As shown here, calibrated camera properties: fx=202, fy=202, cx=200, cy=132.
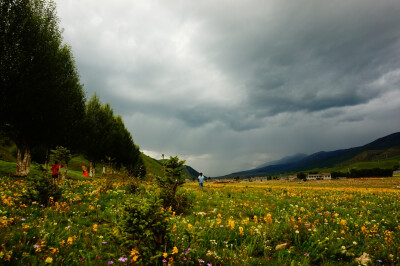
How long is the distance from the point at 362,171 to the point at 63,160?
165 meters

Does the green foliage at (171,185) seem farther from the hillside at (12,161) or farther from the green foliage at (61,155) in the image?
the green foliage at (61,155)

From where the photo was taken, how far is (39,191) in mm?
7633

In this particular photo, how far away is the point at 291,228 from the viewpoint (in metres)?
5.98

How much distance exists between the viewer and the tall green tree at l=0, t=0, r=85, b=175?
19.8 metres

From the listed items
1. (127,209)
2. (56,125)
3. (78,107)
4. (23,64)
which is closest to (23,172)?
(56,125)

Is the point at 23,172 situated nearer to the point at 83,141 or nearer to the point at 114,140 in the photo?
the point at 83,141

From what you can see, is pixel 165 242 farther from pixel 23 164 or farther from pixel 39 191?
pixel 23 164

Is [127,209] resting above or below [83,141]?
below

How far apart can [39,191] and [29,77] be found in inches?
753

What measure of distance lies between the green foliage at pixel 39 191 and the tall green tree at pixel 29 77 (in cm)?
1824

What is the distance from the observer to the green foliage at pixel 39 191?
759 centimetres

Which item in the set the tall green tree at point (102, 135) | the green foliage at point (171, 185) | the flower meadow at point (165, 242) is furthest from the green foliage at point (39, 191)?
the tall green tree at point (102, 135)

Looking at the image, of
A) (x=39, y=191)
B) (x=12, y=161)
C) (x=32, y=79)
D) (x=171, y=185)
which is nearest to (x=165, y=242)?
(x=171, y=185)

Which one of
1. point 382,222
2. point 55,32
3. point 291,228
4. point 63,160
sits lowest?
point 382,222
